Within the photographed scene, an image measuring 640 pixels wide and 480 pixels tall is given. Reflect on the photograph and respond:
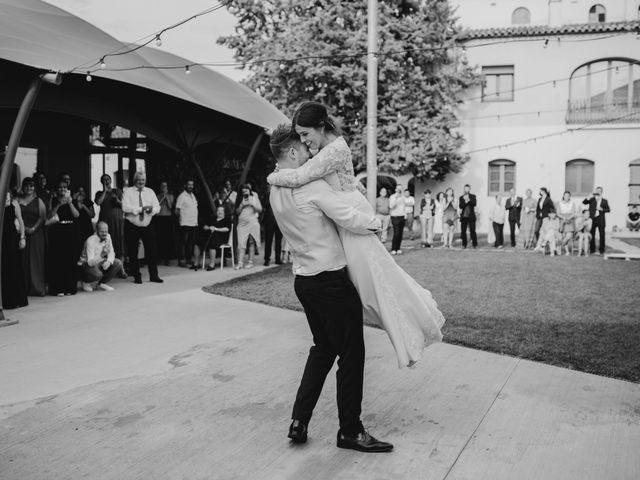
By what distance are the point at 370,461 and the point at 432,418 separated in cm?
82

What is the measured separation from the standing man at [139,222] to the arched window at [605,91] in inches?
808

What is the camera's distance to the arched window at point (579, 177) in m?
26.4

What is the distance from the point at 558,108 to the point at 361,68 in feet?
29.3

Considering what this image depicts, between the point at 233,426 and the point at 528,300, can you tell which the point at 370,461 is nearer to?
the point at 233,426

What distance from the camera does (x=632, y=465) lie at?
11.8 ft

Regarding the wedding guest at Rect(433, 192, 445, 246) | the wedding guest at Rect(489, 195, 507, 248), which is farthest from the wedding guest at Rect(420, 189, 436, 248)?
the wedding guest at Rect(489, 195, 507, 248)

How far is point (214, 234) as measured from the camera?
1319 cm

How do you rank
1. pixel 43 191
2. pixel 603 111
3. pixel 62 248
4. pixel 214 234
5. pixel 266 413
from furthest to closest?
pixel 603 111 < pixel 214 234 < pixel 43 191 < pixel 62 248 < pixel 266 413

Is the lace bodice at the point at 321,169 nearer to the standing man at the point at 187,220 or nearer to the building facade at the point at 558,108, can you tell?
the standing man at the point at 187,220

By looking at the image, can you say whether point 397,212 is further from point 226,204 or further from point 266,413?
point 266,413

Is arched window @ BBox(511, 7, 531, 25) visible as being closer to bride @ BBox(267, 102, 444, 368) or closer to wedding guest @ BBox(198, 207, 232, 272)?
wedding guest @ BBox(198, 207, 232, 272)

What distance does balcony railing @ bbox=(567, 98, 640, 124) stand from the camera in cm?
2594

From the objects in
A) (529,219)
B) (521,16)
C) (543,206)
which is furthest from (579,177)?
(543,206)

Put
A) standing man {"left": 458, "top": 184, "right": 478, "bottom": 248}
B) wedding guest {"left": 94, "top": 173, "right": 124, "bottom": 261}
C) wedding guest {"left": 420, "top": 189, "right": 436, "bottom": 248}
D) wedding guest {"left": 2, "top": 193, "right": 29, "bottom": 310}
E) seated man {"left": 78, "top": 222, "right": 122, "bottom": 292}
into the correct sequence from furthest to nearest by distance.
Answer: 1. wedding guest {"left": 420, "top": 189, "right": 436, "bottom": 248}
2. standing man {"left": 458, "top": 184, "right": 478, "bottom": 248}
3. wedding guest {"left": 94, "top": 173, "right": 124, "bottom": 261}
4. seated man {"left": 78, "top": 222, "right": 122, "bottom": 292}
5. wedding guest {"left": 2, "top": 193, "right": 29, "bottom": 310}
